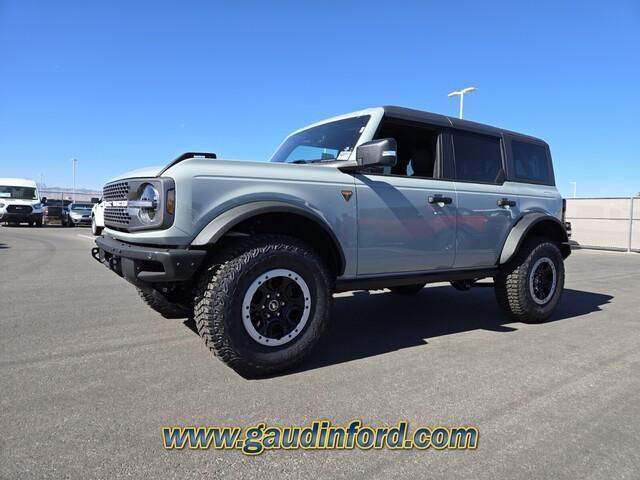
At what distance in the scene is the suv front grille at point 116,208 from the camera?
120 inches

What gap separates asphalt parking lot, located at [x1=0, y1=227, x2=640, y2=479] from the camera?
6.16 ft

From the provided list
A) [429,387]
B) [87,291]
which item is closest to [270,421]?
[429,387]

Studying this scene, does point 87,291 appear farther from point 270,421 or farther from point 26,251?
point 26,251

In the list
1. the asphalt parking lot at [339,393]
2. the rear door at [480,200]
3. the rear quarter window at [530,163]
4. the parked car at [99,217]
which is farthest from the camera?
the rear quarter window at [530,163]

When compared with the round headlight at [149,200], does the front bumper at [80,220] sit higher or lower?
lower

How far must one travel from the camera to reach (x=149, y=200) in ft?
9.06

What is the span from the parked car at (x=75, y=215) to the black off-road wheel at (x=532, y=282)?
26.3m

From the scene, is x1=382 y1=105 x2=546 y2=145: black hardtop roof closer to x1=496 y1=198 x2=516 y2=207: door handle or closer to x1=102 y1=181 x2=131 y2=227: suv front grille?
x1=496 y1=198 x2=516 y2=207: door handle

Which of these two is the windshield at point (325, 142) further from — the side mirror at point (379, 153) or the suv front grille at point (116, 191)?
the suv front grille at point (116, 191)

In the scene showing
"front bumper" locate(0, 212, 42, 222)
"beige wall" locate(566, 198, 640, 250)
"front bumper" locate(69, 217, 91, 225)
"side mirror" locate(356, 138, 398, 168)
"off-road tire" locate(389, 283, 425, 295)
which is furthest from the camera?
"front bumper" locate(69, 217, 91, 225)

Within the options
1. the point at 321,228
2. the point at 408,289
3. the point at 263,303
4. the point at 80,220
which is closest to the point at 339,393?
the point at 263,303

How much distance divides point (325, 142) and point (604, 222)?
1999 centimetres

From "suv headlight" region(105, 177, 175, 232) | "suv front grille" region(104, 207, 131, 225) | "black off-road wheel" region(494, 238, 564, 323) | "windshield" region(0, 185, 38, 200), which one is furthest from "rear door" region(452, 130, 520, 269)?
"windshield" region(0, 185, 38, 200)

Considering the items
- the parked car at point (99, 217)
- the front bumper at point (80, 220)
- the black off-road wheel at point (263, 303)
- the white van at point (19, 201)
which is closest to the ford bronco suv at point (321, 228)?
the black off-road wheel at point (263, 303)
